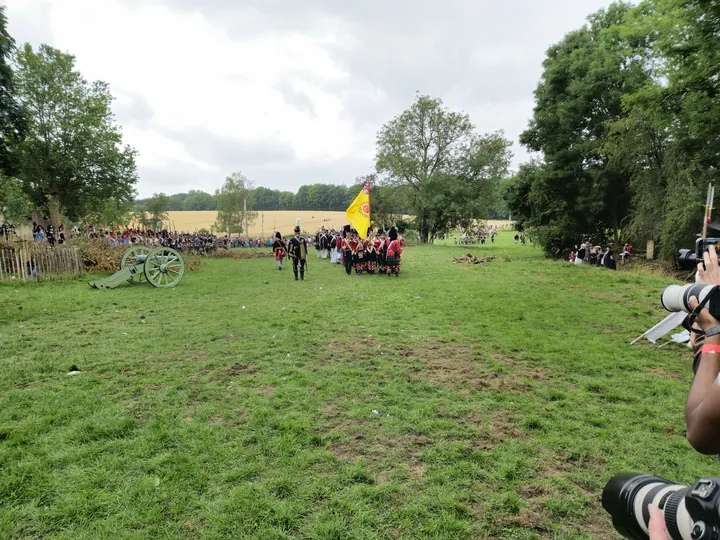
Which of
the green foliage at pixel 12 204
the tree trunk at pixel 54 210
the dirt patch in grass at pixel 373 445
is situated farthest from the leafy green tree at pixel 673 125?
the tree trunk at pixel 54 210

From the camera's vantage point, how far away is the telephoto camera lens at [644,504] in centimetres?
128

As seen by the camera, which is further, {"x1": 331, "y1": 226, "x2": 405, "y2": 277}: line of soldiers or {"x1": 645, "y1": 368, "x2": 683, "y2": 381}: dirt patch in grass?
{"x1": 331, "y1": 226, "x2": 405, "y2": 277}: line of soldiers

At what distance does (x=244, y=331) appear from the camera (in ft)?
24.6

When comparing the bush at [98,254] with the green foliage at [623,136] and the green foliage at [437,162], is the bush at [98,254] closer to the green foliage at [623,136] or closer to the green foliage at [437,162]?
the green foliage at [623,136]

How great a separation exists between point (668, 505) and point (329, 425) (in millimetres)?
3003

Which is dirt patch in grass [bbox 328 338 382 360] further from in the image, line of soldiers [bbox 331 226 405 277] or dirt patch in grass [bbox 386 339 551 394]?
line of soldiers [bbox 331 226 405 277]

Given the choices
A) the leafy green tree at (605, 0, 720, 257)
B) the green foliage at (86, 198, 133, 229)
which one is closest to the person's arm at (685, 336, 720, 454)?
the leafy green tree at (605, 0, 720, 257)

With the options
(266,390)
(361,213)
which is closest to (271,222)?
(361,213)

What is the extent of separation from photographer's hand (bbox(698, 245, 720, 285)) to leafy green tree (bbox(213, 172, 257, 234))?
186 ft

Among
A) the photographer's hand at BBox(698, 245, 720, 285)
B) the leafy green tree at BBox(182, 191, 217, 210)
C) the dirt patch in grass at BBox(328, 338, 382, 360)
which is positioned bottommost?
the dirt patch in grass at BBox(328, 338, 382, 360)

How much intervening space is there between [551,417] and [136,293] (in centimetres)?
1172

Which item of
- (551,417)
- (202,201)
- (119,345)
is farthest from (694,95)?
(202,201)

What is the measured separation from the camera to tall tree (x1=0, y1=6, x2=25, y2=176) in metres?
15.0

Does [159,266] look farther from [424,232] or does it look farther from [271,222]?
[271,222]
